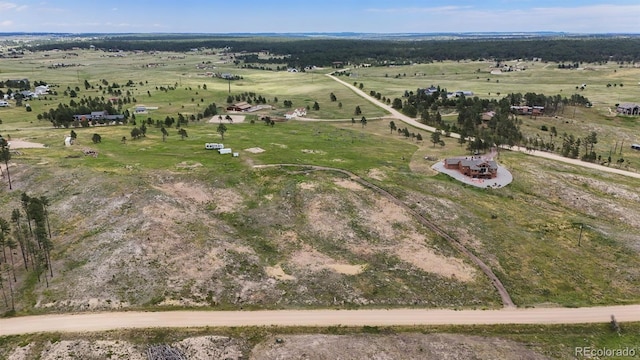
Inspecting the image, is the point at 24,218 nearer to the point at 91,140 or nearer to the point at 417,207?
the point at 91,140

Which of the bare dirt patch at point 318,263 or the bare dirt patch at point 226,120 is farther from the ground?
the bare dirt patch at point 226,120

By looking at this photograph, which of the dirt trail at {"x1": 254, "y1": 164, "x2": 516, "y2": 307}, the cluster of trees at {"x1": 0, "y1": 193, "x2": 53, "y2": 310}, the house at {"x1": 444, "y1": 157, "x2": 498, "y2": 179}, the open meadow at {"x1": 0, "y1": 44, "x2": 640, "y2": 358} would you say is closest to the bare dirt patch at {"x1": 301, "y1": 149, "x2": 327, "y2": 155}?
the open meadow at {"x1": 0, "y1": 44, "x2": 640, "y2": 358}

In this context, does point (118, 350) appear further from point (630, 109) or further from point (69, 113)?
point (630, 109)

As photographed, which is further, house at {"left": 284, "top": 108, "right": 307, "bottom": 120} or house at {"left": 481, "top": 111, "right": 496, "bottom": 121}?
house at {"left": 284, "top": 108, "right": 307, "bottom": 120}

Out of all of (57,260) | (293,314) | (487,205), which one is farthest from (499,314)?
(57,260)

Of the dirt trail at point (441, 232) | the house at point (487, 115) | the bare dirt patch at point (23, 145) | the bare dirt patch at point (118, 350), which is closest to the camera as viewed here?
the bare dirt patch at point (118, 350)

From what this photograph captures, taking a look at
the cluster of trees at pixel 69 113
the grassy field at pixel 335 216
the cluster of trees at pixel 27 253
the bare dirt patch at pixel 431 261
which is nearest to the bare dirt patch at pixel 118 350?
the grassy field at pixel 335 216

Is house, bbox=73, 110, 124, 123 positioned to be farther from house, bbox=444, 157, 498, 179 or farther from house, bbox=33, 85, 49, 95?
house, bbox=444, 157, 498, 179

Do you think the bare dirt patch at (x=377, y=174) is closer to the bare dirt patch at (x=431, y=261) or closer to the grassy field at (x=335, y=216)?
the grassy field at (x=335, y=216)
